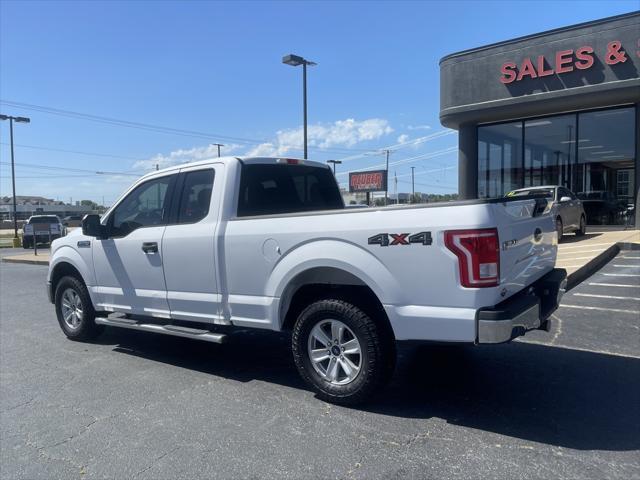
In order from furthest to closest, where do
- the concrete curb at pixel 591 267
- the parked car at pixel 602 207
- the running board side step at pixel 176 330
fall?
1. the parked car at pixel 602 207
2. the concrete curb at pixel 591 267
3. the running board side step at pixel 176 330

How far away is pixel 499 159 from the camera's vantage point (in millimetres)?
19109

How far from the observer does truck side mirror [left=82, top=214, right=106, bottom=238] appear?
585 centimetres

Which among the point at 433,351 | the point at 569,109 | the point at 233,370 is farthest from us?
the point at 569,109

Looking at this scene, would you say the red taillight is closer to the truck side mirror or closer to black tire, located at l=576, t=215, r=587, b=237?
the truck side mirror

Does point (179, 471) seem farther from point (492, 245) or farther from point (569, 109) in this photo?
point (569, 109)

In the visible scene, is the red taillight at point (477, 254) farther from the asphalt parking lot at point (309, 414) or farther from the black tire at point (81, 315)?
the black tire at point (81, 315)

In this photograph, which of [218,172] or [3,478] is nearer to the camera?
[3,478]

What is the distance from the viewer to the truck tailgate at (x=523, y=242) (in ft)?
11.9

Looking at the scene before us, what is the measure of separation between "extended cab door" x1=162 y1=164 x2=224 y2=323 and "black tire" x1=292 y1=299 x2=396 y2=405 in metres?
1.05

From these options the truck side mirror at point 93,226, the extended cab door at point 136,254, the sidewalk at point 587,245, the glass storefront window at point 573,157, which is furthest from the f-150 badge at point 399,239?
the glass storefront window at point 573,157

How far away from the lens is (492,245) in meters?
3.49

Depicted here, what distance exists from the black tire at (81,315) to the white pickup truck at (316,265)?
5cm

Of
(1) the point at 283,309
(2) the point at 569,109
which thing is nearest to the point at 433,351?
(1) the point at 283,309

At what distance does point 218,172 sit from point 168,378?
2063 mm
